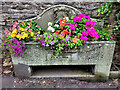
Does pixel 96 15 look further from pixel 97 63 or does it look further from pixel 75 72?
pixel 75 72

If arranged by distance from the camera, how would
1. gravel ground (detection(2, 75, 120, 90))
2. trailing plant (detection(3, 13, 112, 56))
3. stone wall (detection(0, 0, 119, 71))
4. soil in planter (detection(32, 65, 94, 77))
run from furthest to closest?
stone wall (detection(0, 0, 119, 71)) < soil in planter (detection(32, 65, 94, 77)) < gravel ground (detection(2, 75, 120, 90)) < trailing plant (detection(3, 13, 112, 56))

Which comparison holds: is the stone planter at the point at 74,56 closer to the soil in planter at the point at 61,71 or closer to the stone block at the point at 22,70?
the stone block at the point at 22,70

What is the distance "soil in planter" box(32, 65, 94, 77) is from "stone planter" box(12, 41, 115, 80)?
9.5 inches

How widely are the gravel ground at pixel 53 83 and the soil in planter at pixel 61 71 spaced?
0.34 ft

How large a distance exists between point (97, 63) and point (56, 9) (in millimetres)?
1451

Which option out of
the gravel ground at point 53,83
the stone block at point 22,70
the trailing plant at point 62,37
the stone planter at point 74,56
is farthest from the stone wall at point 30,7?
the gravel ground at point 53,83

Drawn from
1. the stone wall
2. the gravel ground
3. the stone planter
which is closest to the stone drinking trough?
the stone planter

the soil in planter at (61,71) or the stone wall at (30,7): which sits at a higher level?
the stone wall at (30,7)

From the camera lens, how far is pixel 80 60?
1782 mm

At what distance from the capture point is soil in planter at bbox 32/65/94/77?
1.97 metres

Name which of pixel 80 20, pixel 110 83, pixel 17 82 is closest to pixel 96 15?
pixel 80 20

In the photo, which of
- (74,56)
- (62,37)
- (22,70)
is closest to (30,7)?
(62,37)

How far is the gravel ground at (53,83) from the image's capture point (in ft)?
5.96

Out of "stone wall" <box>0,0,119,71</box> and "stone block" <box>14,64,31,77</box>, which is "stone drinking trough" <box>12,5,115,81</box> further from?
"stone wall" <box>0,0,119,71</box>
